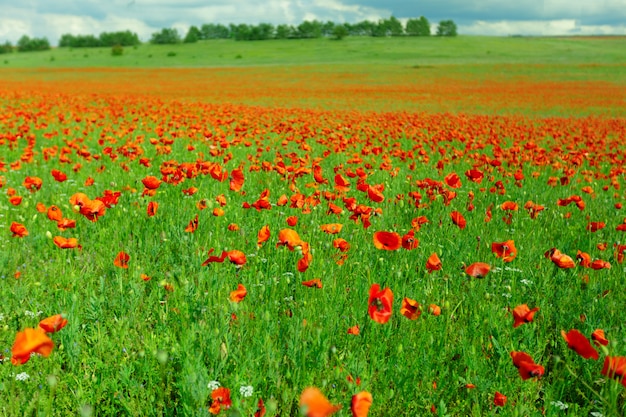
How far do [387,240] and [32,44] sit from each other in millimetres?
135240

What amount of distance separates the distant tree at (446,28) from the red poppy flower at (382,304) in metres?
135

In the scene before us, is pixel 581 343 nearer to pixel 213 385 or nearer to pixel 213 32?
pixel 213 385

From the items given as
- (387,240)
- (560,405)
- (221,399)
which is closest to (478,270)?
(387,240)

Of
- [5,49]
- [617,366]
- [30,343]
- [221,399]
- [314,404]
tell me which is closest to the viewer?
[314,404]

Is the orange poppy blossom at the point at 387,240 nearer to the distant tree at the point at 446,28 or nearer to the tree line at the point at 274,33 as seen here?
the tree line at the point at 274,33

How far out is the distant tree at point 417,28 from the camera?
12716cm

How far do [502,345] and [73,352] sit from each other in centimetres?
211

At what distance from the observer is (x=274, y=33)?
410ft

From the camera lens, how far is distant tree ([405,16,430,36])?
12716 cm

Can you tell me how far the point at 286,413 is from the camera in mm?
2207

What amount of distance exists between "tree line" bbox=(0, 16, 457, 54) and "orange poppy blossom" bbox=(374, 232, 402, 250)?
119m

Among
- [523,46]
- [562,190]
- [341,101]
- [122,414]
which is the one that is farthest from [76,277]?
[523,46]

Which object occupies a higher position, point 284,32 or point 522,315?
point 284,32

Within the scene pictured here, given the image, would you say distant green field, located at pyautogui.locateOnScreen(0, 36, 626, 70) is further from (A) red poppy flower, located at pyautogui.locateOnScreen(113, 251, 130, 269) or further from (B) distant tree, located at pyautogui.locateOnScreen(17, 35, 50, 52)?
(A) red poppy flower, located at pyautogui.locateOnScreen(113, 251, 130, 269)
